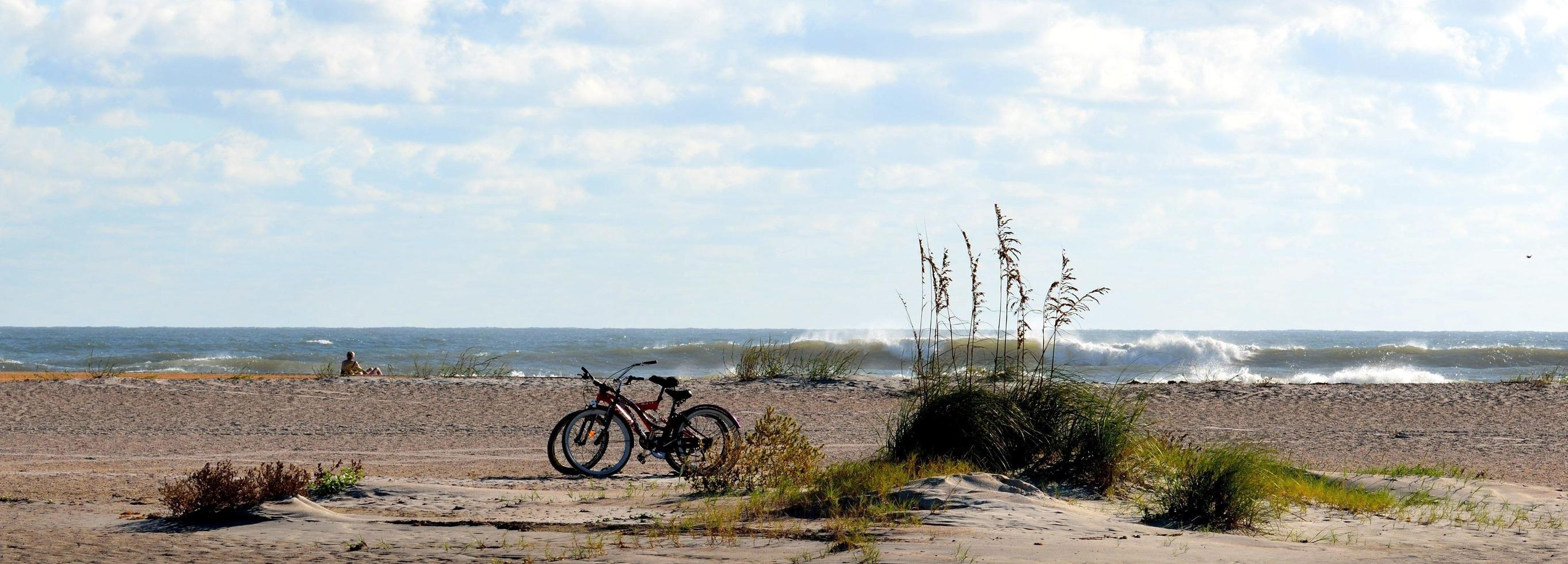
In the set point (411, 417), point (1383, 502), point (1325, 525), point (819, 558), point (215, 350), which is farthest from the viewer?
point (215, 350)

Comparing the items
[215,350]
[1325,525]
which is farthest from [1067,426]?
[215,350]

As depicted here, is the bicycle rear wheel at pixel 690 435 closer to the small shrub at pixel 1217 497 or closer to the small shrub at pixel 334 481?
the small shrub at pixel 334 481

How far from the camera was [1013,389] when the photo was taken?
31.6 feet

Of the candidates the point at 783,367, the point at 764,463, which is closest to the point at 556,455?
the point at 764,463

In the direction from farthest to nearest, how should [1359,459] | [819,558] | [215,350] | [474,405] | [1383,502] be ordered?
[215,350] → [474,405] → [1359,459] → [1383,502] → [819,558]

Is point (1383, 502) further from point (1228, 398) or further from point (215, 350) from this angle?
point (215, 350)

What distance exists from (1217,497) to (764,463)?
3.17m

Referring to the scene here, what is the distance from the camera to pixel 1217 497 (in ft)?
25.5

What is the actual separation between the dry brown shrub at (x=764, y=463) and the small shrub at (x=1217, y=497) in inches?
97.6

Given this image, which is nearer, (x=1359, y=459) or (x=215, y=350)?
(x=1359, y=459)

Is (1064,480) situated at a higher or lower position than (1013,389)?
lower

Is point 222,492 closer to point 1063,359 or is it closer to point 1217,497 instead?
point 1217,497

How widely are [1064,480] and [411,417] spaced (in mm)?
10441

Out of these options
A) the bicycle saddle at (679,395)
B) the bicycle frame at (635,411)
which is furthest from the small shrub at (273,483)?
the bicycle saddle at (679,395)
